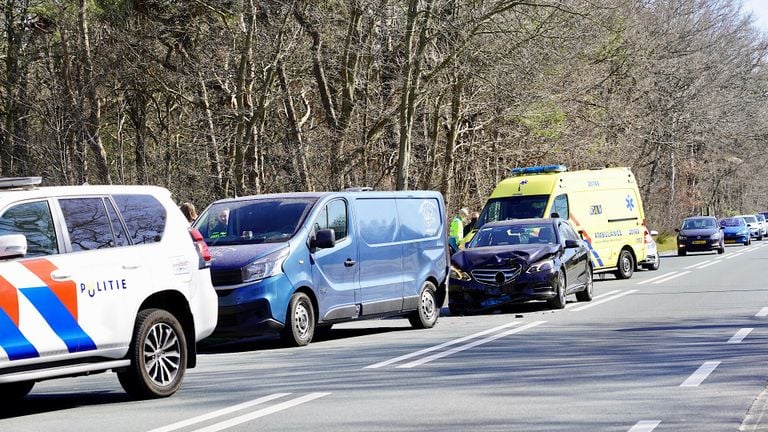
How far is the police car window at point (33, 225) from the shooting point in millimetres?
9102

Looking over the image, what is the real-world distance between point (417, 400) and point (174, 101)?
27.7m

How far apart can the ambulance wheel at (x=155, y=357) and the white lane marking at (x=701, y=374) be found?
409 cm

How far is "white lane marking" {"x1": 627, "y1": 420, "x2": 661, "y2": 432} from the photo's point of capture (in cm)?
791

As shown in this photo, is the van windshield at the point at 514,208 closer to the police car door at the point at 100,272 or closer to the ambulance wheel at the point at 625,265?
the ambulance wheel at the point at 625,265

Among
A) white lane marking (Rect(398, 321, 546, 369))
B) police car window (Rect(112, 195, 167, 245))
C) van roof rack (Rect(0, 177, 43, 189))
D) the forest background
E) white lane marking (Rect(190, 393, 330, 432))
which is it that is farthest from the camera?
the forest background

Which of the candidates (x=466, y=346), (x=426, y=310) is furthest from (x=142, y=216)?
(x=426, y=310)

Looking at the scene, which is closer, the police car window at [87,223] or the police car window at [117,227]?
the police car window at [87,223]

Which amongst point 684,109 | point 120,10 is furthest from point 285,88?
point 684,109

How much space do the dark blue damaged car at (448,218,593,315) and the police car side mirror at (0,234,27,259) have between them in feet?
37.4

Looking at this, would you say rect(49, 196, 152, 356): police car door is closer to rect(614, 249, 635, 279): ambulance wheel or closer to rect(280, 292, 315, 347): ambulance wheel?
rect(280, 292, 315, 347): ambulance wheel

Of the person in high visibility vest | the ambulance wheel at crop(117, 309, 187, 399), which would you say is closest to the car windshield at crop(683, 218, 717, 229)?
the person in high visibility vest

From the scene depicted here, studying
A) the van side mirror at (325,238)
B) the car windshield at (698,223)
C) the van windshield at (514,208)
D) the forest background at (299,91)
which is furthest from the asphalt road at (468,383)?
the car windshield at (698,223)

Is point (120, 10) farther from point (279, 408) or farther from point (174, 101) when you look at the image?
point (279, 408)

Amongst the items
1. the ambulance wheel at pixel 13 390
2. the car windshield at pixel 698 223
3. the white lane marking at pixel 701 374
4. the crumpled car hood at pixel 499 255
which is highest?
the crumpled car hood at pixel 499 255
